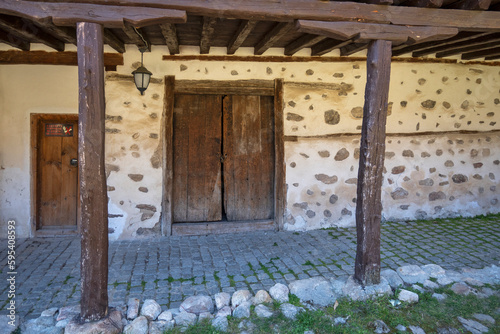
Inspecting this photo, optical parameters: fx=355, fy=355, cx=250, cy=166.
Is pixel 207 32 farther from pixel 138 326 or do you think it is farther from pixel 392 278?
pixel 392 278

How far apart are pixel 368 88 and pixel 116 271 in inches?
127

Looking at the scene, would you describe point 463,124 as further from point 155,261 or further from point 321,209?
point 155,261

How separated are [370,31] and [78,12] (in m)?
2.51

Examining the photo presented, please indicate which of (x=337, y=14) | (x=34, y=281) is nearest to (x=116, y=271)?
(x=34, y=281)

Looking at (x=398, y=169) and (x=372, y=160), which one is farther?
(x=398, y=169)

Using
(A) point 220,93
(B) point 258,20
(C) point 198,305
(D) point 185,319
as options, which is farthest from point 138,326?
(A) point 220,93

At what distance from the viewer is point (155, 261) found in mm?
4156

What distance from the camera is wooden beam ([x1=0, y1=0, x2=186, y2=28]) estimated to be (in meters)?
2.74

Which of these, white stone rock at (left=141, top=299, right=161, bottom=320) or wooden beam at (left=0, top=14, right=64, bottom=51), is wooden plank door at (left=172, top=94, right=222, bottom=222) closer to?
wooden beam at (left=0, top=14, right=64, bottom=51)

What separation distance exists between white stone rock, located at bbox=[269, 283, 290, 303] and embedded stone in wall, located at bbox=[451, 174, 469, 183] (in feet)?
13.3

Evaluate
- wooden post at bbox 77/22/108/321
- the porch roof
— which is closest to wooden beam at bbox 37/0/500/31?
the porch roof

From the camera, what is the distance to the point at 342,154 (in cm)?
545

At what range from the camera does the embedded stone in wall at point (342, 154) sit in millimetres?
5430

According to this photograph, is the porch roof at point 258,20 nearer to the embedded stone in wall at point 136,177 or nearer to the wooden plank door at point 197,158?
the wooden plank door at point 197,158
